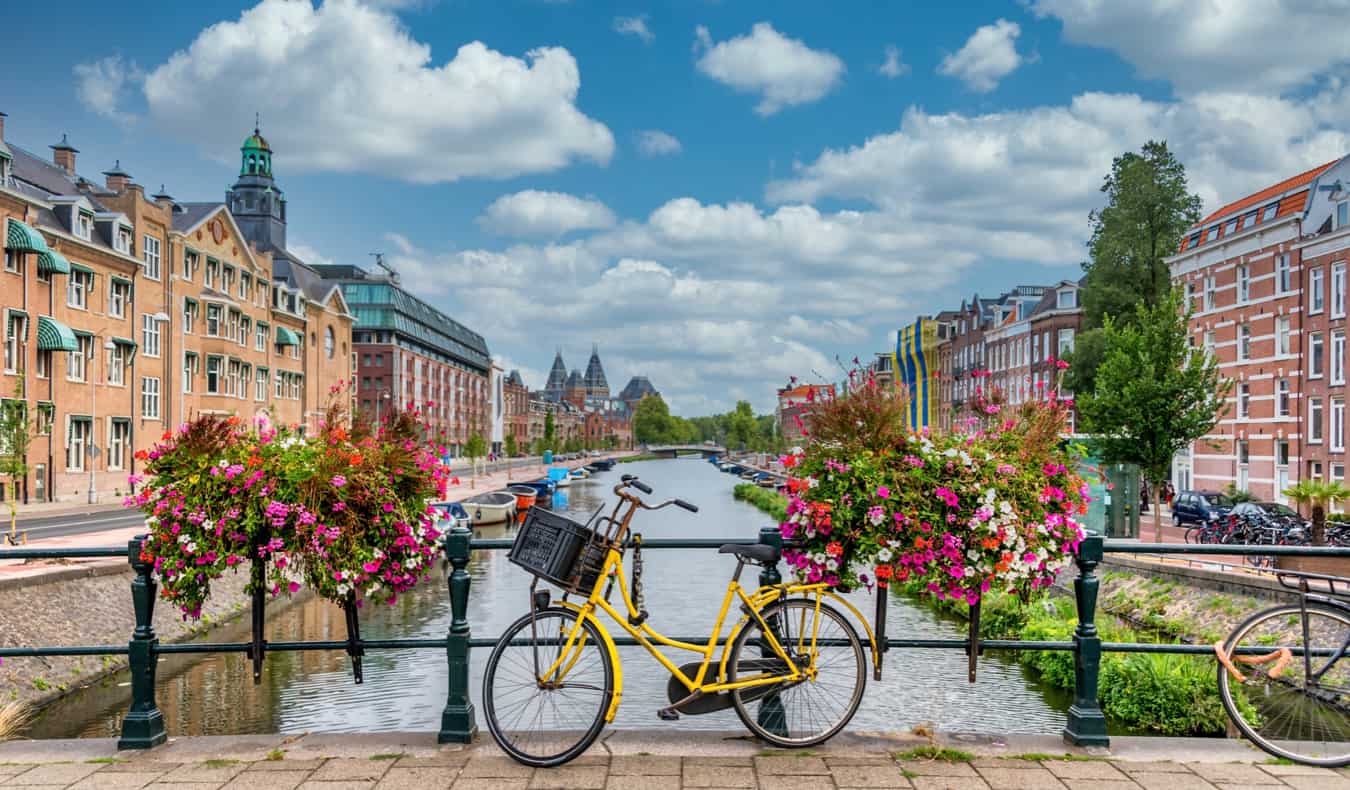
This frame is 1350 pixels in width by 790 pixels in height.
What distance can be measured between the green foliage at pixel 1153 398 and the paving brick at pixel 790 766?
99.6 feet

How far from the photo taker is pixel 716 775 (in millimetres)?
5070

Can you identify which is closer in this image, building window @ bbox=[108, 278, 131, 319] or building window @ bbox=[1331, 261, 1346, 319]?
building window @ bbox=[1331, 261, 1346, 319]

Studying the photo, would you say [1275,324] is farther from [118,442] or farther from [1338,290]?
[118,442]

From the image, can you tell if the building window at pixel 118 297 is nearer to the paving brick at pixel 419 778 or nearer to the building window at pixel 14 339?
the building window at pixel 14 339

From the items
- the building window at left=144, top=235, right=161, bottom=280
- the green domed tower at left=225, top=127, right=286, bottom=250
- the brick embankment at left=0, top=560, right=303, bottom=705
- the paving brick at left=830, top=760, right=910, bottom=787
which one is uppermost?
the green domed tower at left=225, top=127, right=286, bottom=250

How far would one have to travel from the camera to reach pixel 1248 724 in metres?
5.56

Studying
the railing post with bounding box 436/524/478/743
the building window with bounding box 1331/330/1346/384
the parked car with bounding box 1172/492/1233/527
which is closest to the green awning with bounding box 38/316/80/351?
the railing post with bounding box 436/524/478/743

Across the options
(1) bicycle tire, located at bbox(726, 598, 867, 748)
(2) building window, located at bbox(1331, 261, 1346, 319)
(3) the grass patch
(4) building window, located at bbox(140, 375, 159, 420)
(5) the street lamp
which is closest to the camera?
(3) the grass patch

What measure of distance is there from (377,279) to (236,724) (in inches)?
3768

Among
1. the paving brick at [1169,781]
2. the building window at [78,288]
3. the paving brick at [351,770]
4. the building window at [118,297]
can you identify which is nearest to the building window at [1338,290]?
the paving brick at [1169,781]

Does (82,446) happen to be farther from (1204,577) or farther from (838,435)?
(838,435)

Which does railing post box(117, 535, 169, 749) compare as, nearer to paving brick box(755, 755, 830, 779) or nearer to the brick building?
paving brick box(755, 755, 830, 779)

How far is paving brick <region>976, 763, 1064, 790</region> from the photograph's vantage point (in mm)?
4930

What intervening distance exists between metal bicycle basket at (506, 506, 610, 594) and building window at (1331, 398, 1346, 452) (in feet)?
124
